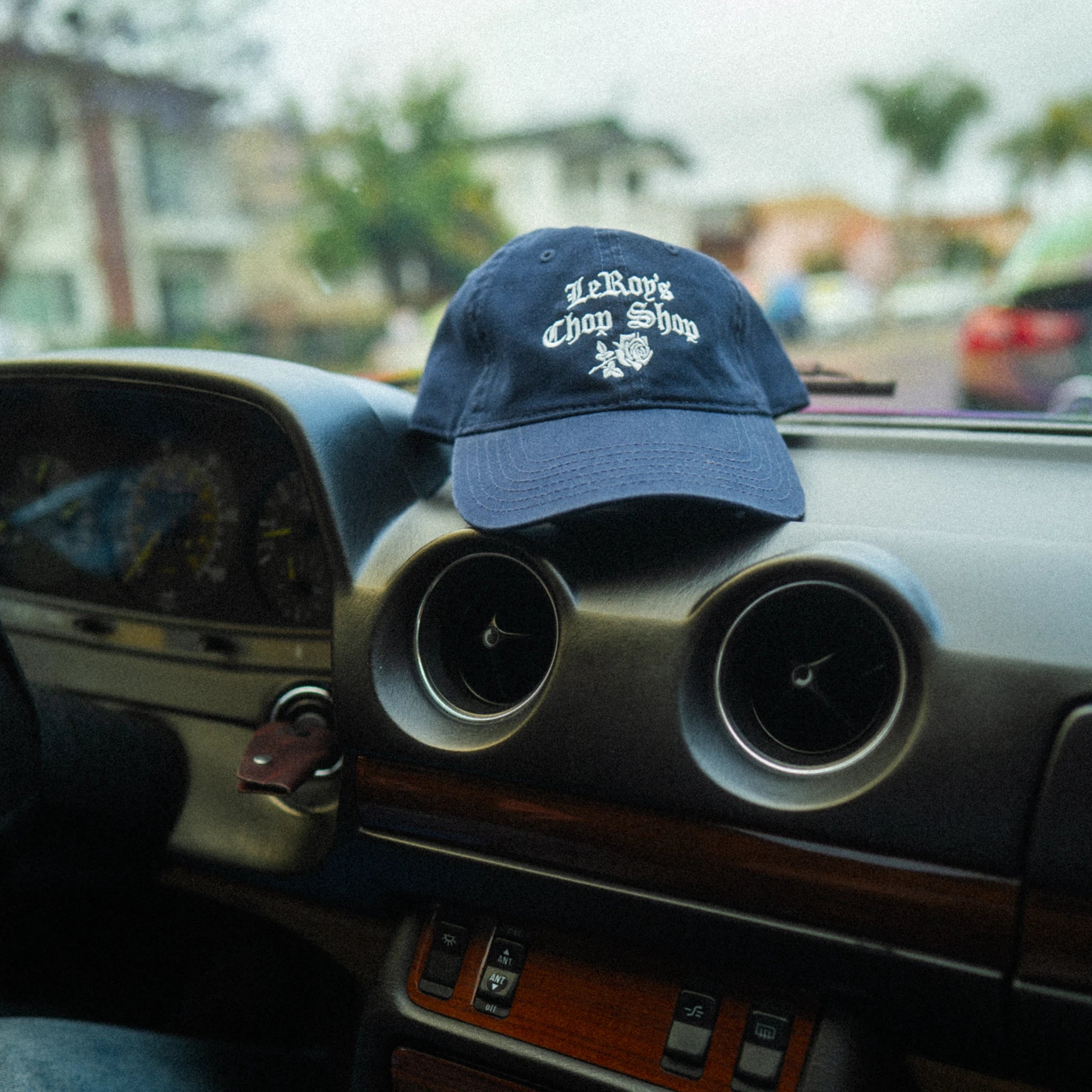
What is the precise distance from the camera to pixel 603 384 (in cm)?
114

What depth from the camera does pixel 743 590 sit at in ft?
3.31

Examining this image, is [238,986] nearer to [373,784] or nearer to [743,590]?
[373,784]

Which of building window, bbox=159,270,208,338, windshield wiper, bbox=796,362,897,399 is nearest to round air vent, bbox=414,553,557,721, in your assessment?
windshield wiper, bbox=796,362,897,399

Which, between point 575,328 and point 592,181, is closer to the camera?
point 575,328

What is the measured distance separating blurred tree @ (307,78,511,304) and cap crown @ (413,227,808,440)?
13 cm

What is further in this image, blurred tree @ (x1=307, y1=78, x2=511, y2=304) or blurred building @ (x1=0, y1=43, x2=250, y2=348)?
blurred building @ (x1=0, y1=43, x2=250, y2=348)

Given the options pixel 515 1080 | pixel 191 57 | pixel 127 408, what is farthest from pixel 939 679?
pixel 191 57

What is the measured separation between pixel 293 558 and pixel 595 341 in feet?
2.14

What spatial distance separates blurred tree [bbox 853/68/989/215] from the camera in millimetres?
1493

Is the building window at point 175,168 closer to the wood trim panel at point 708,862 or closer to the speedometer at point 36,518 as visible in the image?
the speedometer at point 36,518

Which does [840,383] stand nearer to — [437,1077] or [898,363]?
[898,363]

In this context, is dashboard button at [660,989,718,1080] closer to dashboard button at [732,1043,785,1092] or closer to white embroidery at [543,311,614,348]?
dashboard button at [732,1043,785,1092]

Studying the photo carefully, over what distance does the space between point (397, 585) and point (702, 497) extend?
37 centimetres

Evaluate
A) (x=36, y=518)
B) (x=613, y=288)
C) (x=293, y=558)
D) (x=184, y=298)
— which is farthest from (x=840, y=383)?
(x=184, y=298)
